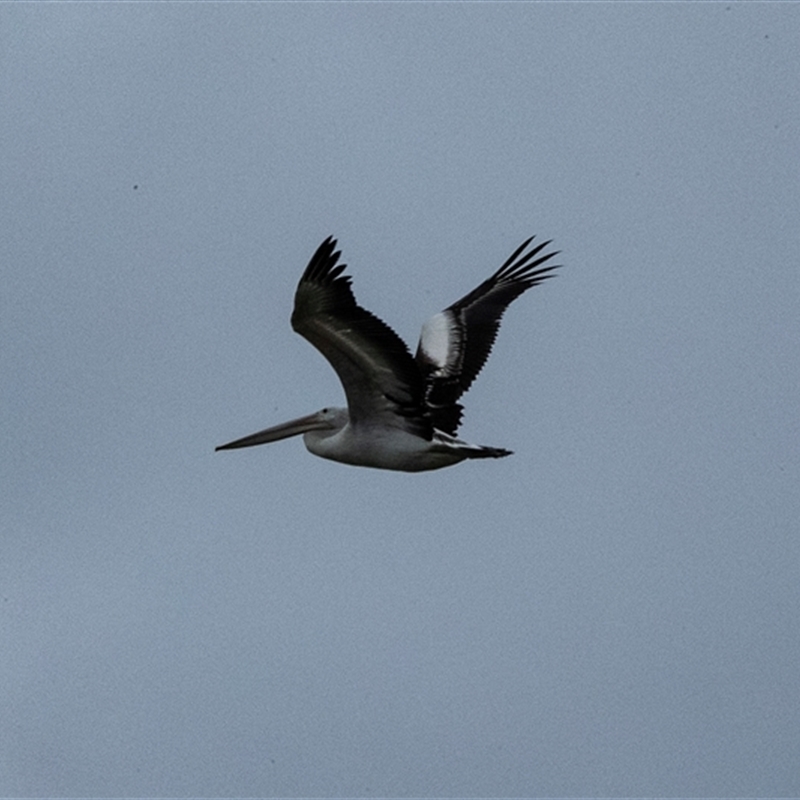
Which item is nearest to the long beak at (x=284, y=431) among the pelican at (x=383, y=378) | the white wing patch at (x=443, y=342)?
the pelican at (x=383, y=378)

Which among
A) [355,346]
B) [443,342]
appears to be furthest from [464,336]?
[355,346]

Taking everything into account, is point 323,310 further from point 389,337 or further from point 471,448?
point 471,448

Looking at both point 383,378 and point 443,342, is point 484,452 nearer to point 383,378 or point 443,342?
point 383,378

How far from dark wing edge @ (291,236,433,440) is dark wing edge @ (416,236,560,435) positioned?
3.73ft

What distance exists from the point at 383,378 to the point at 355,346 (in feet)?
1.61

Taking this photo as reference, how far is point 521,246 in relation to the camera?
62.0 feet

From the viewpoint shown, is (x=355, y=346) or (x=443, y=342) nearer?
(x=355, y=346)

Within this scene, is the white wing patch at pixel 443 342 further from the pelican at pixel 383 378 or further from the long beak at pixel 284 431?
the long beak at pixel 284 431

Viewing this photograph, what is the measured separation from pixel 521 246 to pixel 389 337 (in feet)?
15.4

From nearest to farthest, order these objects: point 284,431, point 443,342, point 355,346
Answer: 1. point 355,346
2. point 284,431
3. point 443,342

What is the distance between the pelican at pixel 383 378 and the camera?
1428 centimetres

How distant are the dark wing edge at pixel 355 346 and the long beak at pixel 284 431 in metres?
0.87

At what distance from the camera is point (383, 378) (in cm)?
1499

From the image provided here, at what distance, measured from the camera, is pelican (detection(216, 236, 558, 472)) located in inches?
562
